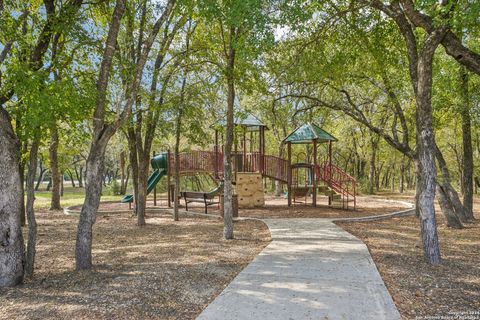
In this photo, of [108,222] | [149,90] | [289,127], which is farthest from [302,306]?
[289,127]

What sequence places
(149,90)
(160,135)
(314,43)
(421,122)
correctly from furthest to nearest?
(160,135), (149,90), (314,43), (421,122)

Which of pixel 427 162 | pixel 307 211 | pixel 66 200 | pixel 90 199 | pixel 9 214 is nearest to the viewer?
pixel 9 214

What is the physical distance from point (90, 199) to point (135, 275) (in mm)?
1360

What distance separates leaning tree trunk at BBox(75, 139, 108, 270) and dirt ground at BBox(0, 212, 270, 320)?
36cm

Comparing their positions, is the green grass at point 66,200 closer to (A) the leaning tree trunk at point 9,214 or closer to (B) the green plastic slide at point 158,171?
(B) the green plastic slide at point 158,171

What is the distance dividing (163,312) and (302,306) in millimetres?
1565

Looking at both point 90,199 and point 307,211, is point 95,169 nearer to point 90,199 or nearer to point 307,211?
point 90,199

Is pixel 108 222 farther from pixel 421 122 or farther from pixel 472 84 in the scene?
pixel 472 84

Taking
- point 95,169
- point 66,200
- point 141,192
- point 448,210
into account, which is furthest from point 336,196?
point 66,200

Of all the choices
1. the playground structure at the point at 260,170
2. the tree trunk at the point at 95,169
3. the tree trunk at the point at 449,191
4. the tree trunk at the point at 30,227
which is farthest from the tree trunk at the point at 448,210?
the tree trunk at the point at 30,227

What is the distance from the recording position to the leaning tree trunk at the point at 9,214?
471 cm

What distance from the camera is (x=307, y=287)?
14.8 feet

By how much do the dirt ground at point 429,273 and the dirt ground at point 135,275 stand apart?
2.28 metres

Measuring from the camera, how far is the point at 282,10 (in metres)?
6.02
